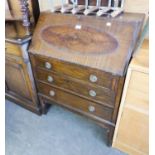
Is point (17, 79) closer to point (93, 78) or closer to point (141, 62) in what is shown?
point (93, 78)

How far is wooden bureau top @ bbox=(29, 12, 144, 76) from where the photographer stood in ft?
3.33

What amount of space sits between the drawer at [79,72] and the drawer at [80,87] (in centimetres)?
4

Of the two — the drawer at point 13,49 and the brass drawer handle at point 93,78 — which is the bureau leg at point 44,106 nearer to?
the drawer at point 13,49

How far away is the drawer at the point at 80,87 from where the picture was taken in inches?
46.5

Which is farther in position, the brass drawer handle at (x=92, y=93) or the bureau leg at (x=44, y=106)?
the bureau leg at (x=44, y=106)

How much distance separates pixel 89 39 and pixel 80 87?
39 centimetres

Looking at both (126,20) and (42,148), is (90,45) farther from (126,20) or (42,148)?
(42,148)

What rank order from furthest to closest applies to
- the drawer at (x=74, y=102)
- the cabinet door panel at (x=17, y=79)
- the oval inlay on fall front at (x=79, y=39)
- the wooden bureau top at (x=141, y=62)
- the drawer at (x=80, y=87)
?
the cabinet door panel at (x=17, y=79) → the drawer at (x=74, y=102) → the drawer at (x=80, y=87) → the oval inlay on fall front at (x=79, y=39) → the wooden bureau top at (x=141, y=62)

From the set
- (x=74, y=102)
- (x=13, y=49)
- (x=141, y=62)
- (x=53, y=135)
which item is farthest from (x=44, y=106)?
(x=141, y=62)

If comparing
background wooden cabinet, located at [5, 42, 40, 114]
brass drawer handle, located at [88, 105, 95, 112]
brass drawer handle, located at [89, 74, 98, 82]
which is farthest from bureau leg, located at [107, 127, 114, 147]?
background wooden cabinet, located at [5, 42, 40, 114]

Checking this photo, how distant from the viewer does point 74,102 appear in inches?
56.1

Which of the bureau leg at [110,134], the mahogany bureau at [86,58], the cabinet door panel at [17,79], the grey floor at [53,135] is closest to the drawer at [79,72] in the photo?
the mahogany bureau at [86,58]

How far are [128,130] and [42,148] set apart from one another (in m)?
0.81
